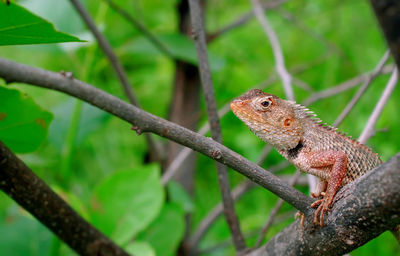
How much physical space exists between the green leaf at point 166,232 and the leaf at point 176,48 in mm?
1053

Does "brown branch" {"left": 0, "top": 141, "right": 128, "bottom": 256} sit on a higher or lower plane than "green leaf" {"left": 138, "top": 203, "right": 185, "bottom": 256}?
lower

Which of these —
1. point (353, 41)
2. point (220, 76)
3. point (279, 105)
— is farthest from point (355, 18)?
point (279, 105)

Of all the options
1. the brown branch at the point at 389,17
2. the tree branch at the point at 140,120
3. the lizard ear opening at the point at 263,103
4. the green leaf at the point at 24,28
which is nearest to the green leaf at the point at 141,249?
the lizard ear opening at the point at 263,103

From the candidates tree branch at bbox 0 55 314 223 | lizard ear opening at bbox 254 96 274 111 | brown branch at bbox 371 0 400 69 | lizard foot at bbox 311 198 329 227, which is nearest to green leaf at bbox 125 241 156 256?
lizard ear opening at bbox 254 96 274 111

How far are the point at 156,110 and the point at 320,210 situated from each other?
9.51ft

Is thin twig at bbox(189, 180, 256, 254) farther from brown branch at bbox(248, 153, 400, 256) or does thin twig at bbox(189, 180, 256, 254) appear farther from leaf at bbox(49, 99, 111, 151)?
brown branch at bbox(248, 153, 400, 256)

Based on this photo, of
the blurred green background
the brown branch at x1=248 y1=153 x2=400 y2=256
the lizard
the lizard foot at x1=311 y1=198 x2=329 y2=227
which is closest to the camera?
the brown branch at x1=248 y1=153 x2=400 y2=256

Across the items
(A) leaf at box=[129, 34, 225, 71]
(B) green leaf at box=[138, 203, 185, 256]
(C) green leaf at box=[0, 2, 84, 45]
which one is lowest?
(B) green leaf at box=[138, 203, 185, 256]

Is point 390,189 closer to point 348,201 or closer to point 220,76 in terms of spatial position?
point 348,201

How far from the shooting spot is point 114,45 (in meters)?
3.69

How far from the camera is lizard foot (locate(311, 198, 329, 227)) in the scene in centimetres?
136

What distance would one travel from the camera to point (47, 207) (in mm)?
1639

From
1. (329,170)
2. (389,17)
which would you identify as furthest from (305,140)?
(389,17)

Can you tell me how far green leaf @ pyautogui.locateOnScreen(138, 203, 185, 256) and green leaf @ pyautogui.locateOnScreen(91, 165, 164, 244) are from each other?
37 cm
